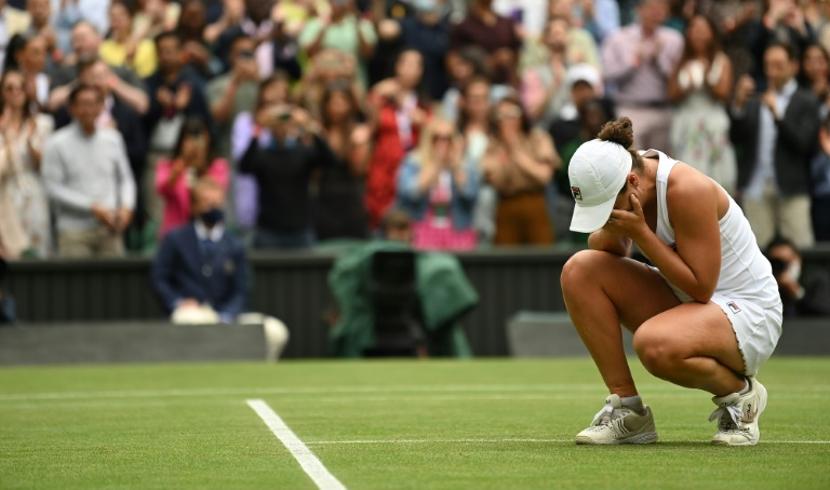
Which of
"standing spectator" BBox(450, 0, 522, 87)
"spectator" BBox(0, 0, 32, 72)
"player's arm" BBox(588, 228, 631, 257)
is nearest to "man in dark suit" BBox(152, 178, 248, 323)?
Result: "spectator" BBox(0, 0, 32, 72)

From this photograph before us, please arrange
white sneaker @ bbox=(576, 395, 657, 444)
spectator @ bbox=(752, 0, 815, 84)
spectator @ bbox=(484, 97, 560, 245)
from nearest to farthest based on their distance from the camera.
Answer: white sneaker @ bbox=(576, 395, 657, 444), spectator @ bbox=(484, 97, 560, 245), spectator @ bbox=(752, 0, 815, 84)

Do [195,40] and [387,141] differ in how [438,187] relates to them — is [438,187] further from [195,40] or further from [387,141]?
→ [195,40]

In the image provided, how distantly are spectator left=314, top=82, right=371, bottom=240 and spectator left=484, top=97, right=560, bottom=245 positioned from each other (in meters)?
1.28

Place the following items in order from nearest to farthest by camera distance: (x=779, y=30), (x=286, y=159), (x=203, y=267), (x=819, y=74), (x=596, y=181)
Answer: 1. (x=596, y=181)
2. (x=203, y=267)
3. (x=286, y=159)
4. (x=819, y=74)
5. (x=779, y=30)

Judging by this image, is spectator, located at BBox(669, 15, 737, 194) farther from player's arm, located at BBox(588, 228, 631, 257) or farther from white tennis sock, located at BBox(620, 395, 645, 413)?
white tennis sock, located at BBox(620, 395, 645, 413)

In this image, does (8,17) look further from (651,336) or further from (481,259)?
(651,336)

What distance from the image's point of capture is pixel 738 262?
7523 millimetres

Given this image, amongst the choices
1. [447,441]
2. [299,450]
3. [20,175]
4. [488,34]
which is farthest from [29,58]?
[299,450]

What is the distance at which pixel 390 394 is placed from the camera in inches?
451

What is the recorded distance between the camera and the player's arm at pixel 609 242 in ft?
25.2

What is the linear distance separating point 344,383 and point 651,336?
218 inches

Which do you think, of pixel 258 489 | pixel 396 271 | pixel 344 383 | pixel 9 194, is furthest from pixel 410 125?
pixel 258 489

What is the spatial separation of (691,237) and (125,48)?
41.8 feet

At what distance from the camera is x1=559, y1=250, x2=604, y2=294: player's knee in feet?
25.1
